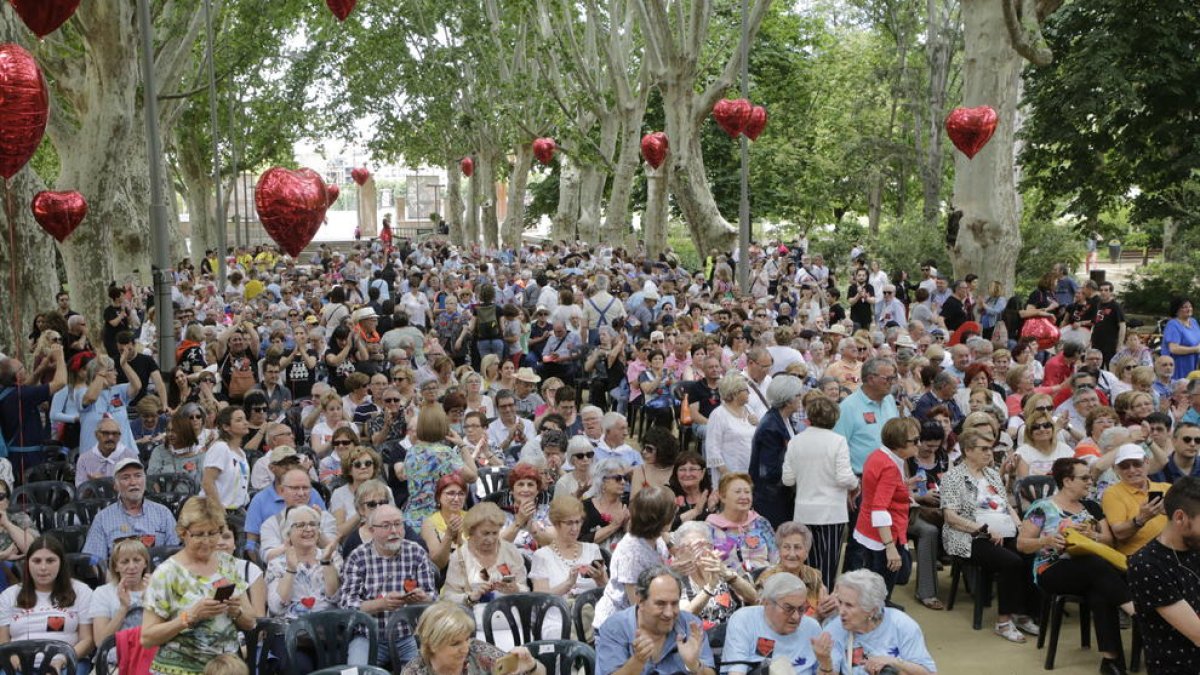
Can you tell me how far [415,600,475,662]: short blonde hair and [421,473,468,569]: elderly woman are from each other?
4.95 ft

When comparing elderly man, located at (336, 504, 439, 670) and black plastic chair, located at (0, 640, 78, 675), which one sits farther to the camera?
elderly man, located at (336, 504, 439, 670)

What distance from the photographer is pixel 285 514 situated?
23.1 ft

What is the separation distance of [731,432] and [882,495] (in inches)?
60.6

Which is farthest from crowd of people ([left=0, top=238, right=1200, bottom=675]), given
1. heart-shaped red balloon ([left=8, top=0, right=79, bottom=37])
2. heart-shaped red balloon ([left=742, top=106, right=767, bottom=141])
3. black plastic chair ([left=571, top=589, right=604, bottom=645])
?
heart-shaped red balloon ([left=742, top=106, right=767, bottom=141])

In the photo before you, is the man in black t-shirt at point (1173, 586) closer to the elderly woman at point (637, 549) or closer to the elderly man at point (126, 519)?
the elderly woman at point (637, 549)

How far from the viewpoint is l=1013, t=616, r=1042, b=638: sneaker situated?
775 centimetres

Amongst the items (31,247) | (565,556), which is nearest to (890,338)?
(565,556)

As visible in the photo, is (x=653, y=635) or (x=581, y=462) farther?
(x=581, y=462)

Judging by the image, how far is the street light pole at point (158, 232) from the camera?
12820mm

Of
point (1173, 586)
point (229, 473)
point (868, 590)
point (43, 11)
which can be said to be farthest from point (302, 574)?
point (43, 11)

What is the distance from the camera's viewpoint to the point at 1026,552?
724cm

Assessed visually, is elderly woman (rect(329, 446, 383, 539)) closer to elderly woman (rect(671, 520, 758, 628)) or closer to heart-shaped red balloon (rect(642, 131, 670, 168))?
elderly woman (rect(671, 520, 758, 628))

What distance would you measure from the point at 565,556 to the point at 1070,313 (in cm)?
1063

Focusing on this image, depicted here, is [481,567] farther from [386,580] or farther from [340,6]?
[340,6]
